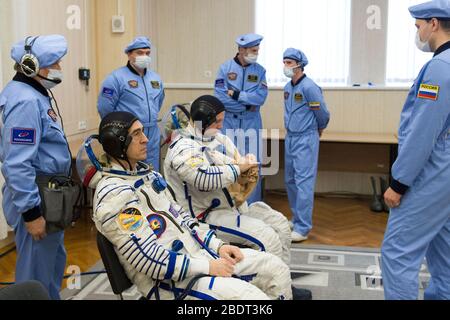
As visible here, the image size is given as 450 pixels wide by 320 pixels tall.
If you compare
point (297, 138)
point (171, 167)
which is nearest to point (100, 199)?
point (171, 167)

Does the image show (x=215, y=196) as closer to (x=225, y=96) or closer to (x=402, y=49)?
(x=225, y=96)

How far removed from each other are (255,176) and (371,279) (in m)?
1.28

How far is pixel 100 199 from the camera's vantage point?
6.29 feet

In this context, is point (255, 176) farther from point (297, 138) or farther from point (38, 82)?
point (297, 138)

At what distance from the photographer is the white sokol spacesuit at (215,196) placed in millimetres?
2490

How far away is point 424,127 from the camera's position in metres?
2.23

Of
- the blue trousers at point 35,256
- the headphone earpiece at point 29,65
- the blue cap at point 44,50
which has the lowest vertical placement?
the blue trousers at point 35,256

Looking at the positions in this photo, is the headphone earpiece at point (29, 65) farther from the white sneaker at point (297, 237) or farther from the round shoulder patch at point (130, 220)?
the white sneaker at point (297, 237)

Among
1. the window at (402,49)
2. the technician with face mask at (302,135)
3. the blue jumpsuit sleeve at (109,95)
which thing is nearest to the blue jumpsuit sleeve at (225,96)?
the technician with face mask at (302,135)

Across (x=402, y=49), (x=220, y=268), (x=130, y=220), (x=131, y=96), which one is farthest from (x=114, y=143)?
(x=402, y=49)

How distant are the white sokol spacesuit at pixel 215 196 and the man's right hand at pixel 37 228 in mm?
649

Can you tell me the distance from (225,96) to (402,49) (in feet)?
7.32
